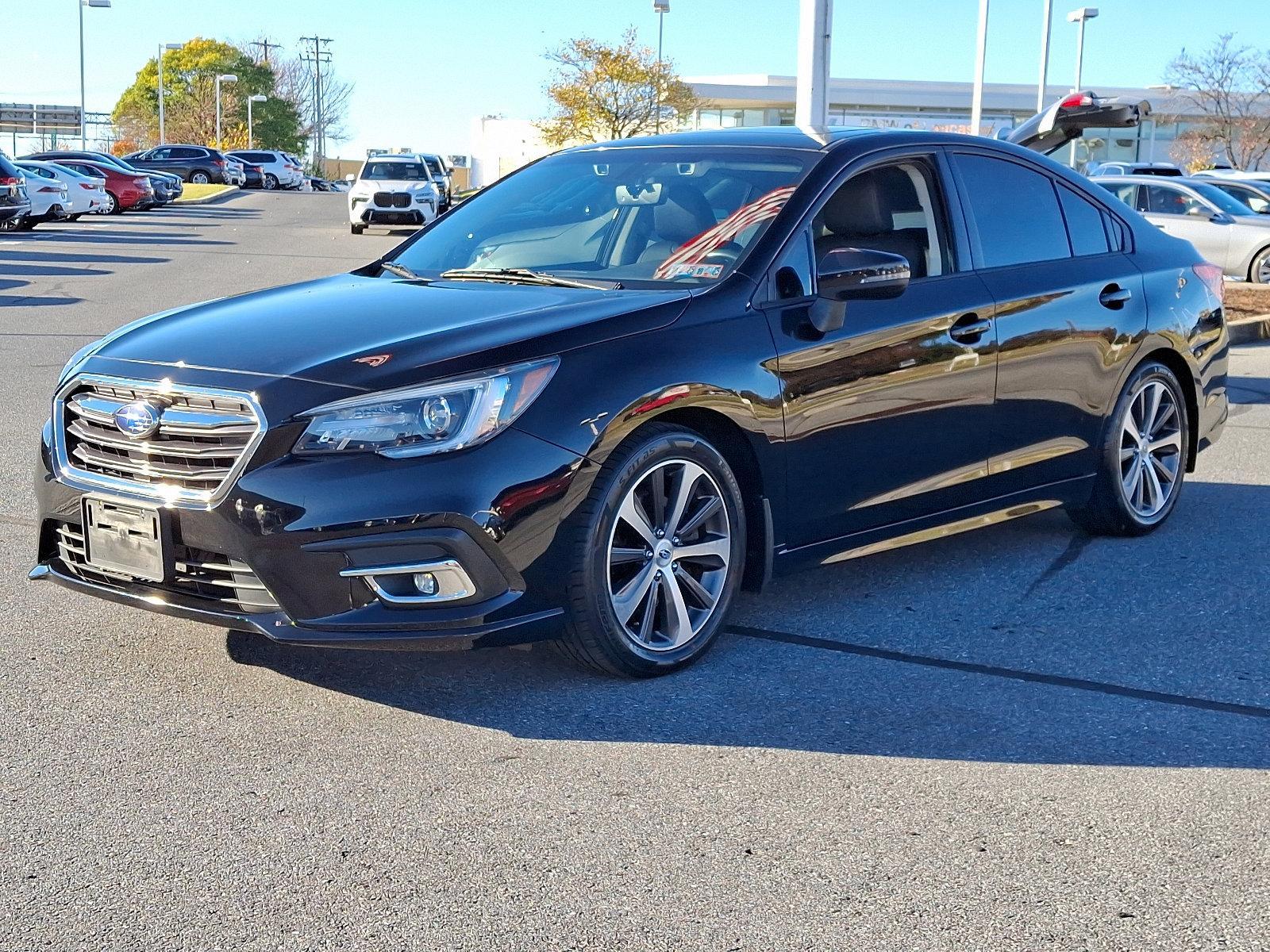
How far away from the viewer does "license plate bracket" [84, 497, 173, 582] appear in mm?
4336

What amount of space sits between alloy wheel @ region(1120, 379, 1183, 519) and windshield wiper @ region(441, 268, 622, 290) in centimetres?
260

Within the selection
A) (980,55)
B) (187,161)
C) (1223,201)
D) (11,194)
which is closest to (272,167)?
(187,161)

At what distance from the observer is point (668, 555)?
4.73m

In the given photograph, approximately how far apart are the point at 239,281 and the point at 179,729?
17.5 m

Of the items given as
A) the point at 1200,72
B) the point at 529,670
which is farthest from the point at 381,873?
the point at 1200,72

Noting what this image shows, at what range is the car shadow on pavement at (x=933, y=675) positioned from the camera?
14.0 feet

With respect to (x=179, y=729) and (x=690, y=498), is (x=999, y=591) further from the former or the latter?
(x=179, y=729)

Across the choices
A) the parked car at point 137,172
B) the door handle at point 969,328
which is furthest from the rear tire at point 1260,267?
the parked car at point 137,172

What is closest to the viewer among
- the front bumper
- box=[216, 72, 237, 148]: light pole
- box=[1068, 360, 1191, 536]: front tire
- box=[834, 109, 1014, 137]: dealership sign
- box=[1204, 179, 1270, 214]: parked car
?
the front bumper

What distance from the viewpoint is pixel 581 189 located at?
582 cm

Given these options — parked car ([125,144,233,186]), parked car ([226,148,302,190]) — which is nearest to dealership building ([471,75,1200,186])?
parked car ([226,148,302,190])

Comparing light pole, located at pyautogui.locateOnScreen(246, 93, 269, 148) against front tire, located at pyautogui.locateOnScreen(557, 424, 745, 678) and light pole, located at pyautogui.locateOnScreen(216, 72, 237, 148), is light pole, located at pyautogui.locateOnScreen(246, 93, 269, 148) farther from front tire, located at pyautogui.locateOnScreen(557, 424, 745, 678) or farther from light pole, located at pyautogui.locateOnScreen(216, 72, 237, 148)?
front tire, located at pyautogui.locateOnScreen(557, 424, 745, 678)

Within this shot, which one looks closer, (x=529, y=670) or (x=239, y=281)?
(x=529, y=670)

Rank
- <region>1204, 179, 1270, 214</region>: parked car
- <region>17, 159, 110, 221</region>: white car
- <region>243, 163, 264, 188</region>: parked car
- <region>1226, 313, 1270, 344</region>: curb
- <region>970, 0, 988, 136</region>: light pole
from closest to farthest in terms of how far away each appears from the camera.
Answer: <region>1226, 313, 1270, 344</region>: curb, <region>1204, 179, 1270, 214</region>: parked car, <region>970, 0, 988, 136</region>: light pole, <region>17, 159, 110, 221</region>: white car, <region>243, 163, 264, 188</region>: parked car
